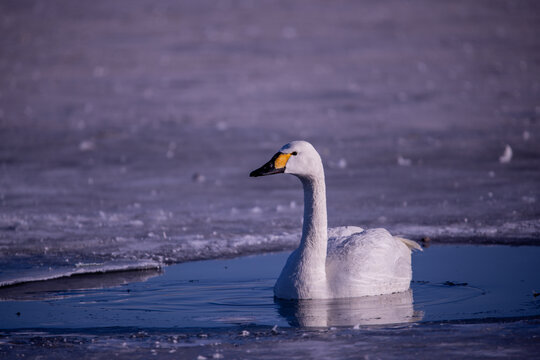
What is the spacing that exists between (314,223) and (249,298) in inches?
30.5

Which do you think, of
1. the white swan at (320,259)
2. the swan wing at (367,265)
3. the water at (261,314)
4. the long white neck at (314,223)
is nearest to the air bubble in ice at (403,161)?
the water at (261,314)

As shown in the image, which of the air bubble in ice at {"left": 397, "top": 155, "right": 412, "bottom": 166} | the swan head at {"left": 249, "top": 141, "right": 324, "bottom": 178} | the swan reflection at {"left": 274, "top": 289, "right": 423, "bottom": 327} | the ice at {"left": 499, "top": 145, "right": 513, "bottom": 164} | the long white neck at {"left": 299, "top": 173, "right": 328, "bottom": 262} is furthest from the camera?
the air bubble in ice at {"left": 397, "top": 155, "right": 412, "bottom": 166}

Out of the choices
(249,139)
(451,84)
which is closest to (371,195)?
(249,139)

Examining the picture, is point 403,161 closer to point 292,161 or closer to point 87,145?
point 87,145

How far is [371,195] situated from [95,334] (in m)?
5.07

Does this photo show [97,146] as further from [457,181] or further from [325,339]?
[325,339]

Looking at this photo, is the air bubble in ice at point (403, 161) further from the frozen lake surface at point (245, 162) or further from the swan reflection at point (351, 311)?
the swan reflection at point (351, 311)

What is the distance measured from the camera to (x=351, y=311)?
622cm

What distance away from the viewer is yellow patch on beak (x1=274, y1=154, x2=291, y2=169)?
20.9ft

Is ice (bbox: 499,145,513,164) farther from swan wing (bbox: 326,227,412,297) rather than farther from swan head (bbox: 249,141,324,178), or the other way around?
swan head (bbox: 249,141,324,178)

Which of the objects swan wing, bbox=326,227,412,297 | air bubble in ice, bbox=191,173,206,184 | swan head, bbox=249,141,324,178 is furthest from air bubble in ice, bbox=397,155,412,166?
swan head, bbox=249,141,324,178

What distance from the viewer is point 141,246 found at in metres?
8.32

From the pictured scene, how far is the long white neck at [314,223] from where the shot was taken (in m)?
6.50

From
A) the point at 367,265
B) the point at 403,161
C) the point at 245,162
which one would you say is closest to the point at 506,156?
the point at 403,161
